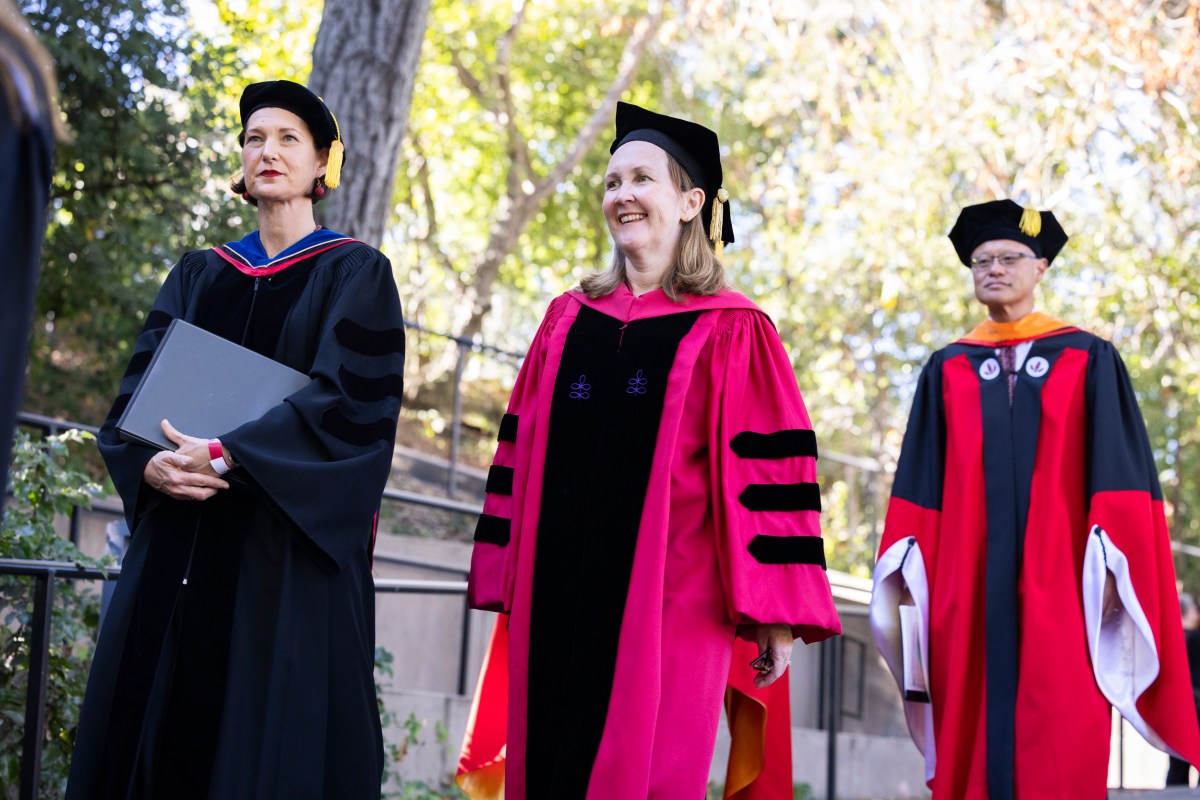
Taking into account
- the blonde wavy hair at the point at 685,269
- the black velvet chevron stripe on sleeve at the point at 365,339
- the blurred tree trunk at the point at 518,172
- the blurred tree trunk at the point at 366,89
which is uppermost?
the blurred tree trunk at the point at 518,172

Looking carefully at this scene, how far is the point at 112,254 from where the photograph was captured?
795cm

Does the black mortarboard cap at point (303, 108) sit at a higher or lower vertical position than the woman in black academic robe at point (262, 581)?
higher

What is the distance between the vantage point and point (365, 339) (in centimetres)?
353

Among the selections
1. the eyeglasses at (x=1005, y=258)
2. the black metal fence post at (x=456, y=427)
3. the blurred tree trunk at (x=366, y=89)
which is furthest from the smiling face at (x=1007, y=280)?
the black metal fence post at (x=456, y=427)

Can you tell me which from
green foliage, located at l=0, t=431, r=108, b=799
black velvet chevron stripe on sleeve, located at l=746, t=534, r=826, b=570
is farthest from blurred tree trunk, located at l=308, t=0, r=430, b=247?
black velvet chevron stripe on sleeve, located at l=746, t=534, r=826, b=570

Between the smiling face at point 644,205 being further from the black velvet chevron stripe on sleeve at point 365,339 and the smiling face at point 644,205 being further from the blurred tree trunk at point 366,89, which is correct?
the blurred tree trunk at point 366,89

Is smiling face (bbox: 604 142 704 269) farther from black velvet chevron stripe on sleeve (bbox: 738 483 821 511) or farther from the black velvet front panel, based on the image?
black velvet chevron stripe on sleeve (bbox: 738 483 821 511)

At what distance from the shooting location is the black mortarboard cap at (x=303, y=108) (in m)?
3.67

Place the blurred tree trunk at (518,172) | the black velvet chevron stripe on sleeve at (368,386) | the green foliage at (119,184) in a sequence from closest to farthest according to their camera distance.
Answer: the black velvet chevron stripe on sleeve at (368,386) < the green foliage at (119,184) < the blurred tree trunk at (518,172)

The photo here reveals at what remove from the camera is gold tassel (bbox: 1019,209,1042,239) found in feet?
16.2

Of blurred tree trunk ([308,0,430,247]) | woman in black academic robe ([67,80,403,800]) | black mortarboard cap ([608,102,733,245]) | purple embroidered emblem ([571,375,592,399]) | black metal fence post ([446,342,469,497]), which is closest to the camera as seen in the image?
woman in black academic robe ([67,80,403,800])

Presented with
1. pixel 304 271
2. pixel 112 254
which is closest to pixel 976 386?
pixel 304 271

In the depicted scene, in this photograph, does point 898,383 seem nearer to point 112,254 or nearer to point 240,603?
point 112,254

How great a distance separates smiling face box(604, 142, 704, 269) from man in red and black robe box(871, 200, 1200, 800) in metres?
1.58
